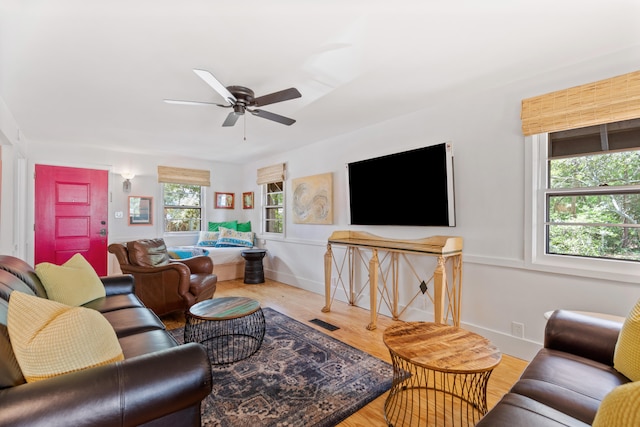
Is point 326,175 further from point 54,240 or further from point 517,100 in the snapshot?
point 54,240

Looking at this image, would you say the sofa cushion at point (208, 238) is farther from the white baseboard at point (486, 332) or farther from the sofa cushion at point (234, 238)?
the white baseboard at point (486, 332)

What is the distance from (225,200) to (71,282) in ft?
13.1

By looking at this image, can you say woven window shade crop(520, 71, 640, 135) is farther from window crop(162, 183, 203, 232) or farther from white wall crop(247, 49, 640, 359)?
window crop(162, 183, 203, 232)

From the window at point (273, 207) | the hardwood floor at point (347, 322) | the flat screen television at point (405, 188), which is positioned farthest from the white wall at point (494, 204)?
the window at point (273, 207)

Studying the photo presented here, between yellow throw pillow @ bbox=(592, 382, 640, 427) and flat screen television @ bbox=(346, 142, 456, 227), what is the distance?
85.9 inches

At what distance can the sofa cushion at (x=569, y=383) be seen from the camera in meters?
1.13

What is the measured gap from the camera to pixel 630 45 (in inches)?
75.6

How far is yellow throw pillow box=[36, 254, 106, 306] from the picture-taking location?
6.87 ft

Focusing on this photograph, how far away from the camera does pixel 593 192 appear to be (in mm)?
2186

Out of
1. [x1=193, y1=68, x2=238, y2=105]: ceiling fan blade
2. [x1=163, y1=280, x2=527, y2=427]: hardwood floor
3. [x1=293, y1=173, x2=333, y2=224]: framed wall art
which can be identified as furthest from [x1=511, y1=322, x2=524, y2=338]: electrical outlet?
[x1=193, y1=68, x2=238, y2=105]: ceiling fan blade

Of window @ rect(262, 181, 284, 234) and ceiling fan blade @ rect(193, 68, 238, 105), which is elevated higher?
ceiling fan blade @ rect(193, 68, 238, 105)

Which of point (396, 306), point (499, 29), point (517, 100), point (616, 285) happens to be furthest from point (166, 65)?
point (616, 285)

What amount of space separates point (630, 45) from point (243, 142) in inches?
159

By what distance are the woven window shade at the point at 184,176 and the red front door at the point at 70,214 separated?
83 centimetres
